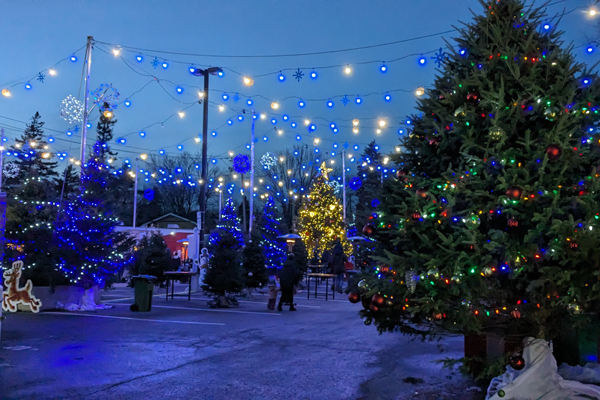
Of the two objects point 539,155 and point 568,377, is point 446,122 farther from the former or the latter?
point 568,377

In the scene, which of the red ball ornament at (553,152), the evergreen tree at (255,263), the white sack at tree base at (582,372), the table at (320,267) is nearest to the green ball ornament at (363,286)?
the red ball ornament at (553,152)

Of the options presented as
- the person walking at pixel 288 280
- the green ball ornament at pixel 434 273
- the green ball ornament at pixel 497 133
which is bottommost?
the person walking at pixel 288 280

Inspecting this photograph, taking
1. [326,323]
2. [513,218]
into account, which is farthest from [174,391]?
[326,323]

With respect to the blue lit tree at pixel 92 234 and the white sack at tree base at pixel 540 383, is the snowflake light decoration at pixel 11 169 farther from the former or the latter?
the white sack at tree base at pixel 540 383

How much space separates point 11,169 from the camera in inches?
1585

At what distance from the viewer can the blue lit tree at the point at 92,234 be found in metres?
13.4

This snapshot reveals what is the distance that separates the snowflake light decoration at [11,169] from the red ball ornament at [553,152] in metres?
40.8

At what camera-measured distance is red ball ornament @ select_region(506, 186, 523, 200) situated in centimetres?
422

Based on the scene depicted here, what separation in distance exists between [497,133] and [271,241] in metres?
21.6

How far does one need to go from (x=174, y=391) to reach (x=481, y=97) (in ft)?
15.0

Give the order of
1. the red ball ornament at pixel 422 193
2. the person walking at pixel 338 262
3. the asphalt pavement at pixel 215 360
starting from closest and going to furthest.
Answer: the red ball ornament at pixel 422 193 → the asphalt pavement at pixel 215 360 → the person walking at pixel 338 262

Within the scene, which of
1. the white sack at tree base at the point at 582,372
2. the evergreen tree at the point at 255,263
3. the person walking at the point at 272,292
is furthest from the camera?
the evergreen tree at the point at 255,263

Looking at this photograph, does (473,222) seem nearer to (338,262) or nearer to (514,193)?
(514,193)

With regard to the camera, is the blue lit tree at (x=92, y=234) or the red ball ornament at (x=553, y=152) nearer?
the red ball ornament at (x=553, y=152)
